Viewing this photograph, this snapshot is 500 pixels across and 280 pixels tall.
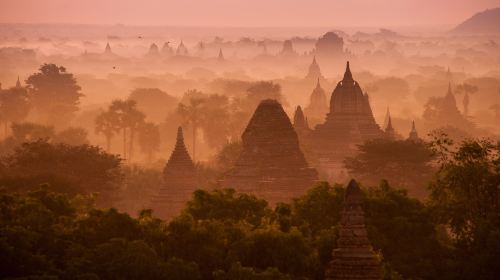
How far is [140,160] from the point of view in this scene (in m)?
152

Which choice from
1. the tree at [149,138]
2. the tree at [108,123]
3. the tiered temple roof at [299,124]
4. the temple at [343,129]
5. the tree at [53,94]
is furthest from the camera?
the tree at [53,94]

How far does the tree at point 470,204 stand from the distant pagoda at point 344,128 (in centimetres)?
3900

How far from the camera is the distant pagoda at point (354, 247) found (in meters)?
44.8

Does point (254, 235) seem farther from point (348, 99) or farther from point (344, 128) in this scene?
point (348, 99)

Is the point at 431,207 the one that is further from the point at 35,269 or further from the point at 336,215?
the point at 35,269

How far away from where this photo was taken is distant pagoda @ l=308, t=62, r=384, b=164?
103219mm

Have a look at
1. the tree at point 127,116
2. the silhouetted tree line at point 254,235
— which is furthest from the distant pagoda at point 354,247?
the tree at point 127,116

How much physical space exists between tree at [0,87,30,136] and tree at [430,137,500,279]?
110 m

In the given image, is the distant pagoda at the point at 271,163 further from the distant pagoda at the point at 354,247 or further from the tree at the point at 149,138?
the tree at the point at 149,138

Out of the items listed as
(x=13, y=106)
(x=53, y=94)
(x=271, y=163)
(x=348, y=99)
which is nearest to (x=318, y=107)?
(x=13, y=106)

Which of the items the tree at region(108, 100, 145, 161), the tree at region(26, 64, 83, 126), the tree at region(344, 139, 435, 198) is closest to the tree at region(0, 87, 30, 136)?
the tree at region(26, 64, 83, 126)

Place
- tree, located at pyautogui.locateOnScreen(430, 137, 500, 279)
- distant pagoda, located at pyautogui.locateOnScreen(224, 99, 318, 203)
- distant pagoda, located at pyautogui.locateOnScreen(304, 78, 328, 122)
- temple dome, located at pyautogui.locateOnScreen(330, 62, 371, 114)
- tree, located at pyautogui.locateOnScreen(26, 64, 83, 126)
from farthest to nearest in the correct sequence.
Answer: tree, located at pyautogui.locateOnScreen(26, 64, 83, 126), distant pagoda, located at pyautogui.locateOnScreen(304, 78, 328, 122), temple dome, located at pyautogui.locateOnScreen(330, 62, 371, 114), distant pagoda, located at pyautogui.locateOnScreen(224, 99, 318, 203), tree, located at pyautogui.locateOnScreen(430, 137, 500, 279)

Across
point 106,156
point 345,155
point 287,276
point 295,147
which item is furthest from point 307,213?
point 345,155

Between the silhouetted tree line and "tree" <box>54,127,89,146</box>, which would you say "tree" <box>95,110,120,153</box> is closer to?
"tree" <box>54,127,89,146</box>
